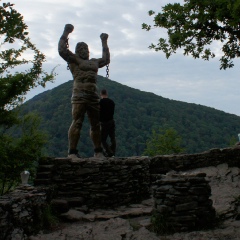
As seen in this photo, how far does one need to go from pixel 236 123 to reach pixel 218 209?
1756 inches

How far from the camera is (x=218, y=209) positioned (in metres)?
7.20

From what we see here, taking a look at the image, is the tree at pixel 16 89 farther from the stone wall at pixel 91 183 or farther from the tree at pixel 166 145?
the tree at pixel 166 145

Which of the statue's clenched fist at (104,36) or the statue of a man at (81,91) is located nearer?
the statue of a man at (81,91)

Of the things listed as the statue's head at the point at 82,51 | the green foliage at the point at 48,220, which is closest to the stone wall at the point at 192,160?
the statue's head at the point at 82,51

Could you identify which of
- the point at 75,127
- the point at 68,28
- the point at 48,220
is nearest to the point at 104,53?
the point at 68,28

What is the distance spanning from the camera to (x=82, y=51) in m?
9.10

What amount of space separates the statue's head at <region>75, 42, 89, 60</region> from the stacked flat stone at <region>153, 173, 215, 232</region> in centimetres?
384

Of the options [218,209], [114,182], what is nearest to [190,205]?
[218,209]

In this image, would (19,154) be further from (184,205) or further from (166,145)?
(166,145)

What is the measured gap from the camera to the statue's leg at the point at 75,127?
865cm

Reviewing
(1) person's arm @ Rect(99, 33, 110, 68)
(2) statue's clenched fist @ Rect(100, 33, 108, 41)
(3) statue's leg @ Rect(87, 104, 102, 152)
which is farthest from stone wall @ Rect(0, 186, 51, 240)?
(2) statue's clenched fist @ Rect(100, 33, 108, 41)

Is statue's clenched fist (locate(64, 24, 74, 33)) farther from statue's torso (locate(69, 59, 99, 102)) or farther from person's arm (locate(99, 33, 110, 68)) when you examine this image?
person's arm (locate(99, 33, 110, 68))

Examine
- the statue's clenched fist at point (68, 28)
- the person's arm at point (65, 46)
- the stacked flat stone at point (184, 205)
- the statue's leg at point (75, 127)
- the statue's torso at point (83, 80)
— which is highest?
the statue's clenched fist at point (68, 28)

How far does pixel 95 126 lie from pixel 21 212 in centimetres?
344
